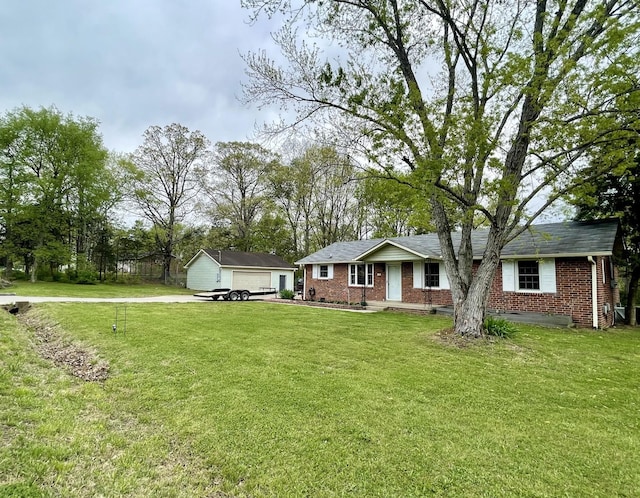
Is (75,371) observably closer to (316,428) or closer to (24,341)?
(24,341)

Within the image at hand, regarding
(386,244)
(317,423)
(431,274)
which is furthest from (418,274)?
(317,423)

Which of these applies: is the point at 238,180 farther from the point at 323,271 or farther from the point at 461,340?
the point at 461,340

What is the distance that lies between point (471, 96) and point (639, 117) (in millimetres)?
3446

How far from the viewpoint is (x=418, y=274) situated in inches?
625

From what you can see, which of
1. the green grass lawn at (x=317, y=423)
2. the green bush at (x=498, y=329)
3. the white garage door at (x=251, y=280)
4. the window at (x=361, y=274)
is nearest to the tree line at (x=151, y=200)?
the white garage door at (x=251, y=280)

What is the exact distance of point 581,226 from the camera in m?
→ 12.9

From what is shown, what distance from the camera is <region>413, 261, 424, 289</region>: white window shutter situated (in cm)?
1574

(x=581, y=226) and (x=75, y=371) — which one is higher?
(x=581, y=226)

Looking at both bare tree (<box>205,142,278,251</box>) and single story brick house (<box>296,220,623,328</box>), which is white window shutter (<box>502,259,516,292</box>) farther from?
bare tree (<box>205,142,278,251</box>)

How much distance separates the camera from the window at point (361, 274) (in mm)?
18062

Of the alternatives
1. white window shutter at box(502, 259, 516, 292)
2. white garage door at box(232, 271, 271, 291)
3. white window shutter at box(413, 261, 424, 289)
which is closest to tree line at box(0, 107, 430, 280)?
white garage door at box(232, 271, 271, 291)

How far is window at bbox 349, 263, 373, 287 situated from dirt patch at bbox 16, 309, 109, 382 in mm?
13109

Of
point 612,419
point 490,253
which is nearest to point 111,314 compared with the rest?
point 490,253

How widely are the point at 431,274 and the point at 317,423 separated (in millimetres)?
12962
